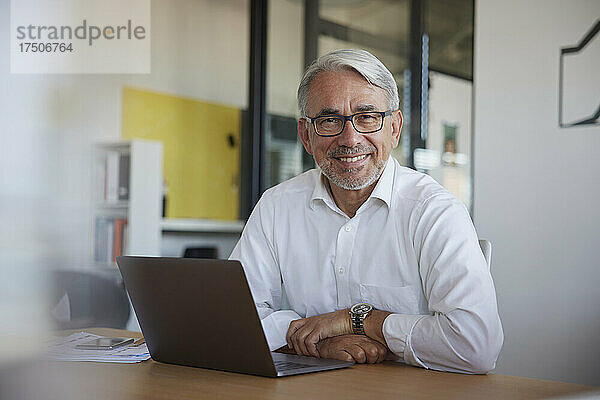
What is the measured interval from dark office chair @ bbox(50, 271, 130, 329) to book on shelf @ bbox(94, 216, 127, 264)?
0.37ft

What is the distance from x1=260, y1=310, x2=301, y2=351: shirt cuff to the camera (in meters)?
1.59

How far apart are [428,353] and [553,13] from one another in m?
2.02

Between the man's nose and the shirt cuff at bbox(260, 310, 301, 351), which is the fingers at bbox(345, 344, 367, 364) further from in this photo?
the man's nose

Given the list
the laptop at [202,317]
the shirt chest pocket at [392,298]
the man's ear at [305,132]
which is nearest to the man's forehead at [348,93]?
the man's ear at [305,132]

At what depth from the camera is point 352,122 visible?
5.90 feet

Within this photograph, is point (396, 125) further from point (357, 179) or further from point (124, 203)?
point (124, 203)

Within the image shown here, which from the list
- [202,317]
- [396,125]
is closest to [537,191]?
[396,125]

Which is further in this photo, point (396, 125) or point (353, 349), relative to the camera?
point (396, 125)

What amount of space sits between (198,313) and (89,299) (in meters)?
2.72

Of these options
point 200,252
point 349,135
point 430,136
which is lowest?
point 200,252

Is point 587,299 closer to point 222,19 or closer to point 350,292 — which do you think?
point 350,292

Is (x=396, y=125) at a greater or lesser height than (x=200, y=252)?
greater

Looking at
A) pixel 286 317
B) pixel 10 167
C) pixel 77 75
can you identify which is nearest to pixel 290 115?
pixel 77 75

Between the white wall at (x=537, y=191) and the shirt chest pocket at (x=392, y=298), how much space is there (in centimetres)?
148
